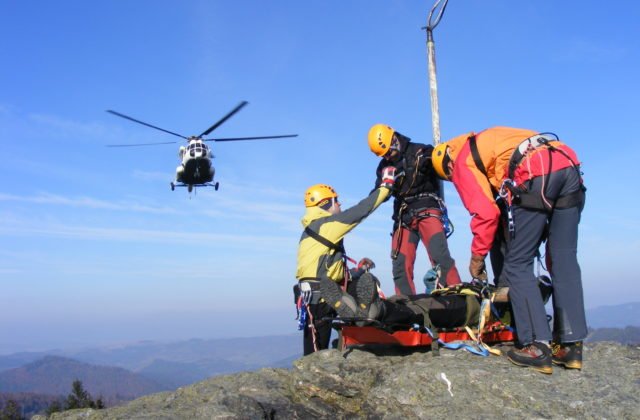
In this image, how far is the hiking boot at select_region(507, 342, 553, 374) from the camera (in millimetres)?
5723

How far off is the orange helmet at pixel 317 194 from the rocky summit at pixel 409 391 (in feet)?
8.44

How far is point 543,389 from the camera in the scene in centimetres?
A: 525

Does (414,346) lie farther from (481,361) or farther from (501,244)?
(501,244)

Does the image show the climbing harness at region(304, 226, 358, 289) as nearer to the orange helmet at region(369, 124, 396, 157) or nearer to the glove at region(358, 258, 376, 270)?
the glove at region(358, 258, 376, 270)

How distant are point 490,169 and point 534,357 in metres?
2.25

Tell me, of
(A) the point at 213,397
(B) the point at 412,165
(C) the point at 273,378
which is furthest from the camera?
(B) the point at 412,165

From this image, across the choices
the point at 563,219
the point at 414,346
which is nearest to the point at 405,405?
the point at 414,346

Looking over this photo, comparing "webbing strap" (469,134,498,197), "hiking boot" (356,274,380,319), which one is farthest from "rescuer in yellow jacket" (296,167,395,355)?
"webbing strap" (469,134,498,197)

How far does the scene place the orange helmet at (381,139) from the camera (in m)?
9.54

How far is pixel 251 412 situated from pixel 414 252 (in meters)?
5.07

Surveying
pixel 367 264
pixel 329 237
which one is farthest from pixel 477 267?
pixel 367 264

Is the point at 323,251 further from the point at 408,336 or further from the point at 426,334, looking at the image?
the point at 426,334

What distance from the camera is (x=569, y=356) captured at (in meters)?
5.95

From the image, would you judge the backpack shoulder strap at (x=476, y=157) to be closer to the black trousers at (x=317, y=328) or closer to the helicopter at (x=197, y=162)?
the black trousers at (x=317, y=328)
